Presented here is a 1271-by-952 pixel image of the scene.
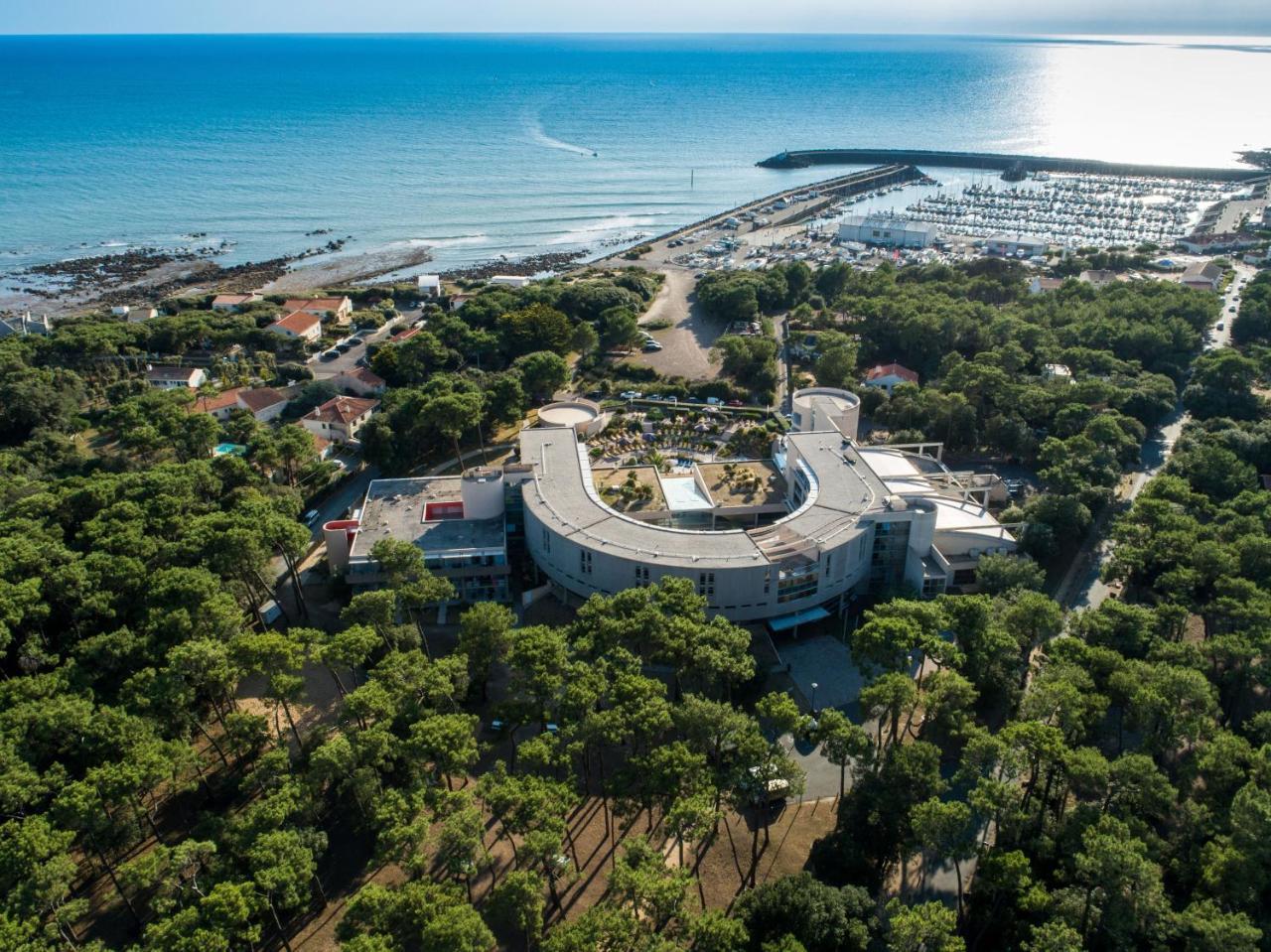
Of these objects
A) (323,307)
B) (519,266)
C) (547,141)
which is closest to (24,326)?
(323,307)

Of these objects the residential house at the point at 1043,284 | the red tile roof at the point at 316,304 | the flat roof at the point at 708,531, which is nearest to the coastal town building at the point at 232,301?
the red tile roof at the point at 316,304

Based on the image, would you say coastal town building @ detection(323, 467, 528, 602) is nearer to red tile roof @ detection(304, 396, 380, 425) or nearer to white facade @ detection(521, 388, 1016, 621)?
white facade @ detection(521, 388, 1016, 621)

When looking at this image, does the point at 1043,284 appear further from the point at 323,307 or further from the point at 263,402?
the point at 263,402

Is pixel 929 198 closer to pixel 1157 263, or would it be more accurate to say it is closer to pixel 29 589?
pixel 1157 263

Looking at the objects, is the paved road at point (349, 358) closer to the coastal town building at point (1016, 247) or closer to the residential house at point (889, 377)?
the residential house at point (889, 377)

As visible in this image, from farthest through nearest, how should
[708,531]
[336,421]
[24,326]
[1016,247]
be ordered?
1. [1016,247]
2. [24,326]
3. [336,421]
4. [708,531]

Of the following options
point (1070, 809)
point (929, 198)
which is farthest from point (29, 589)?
point (929, 198)
